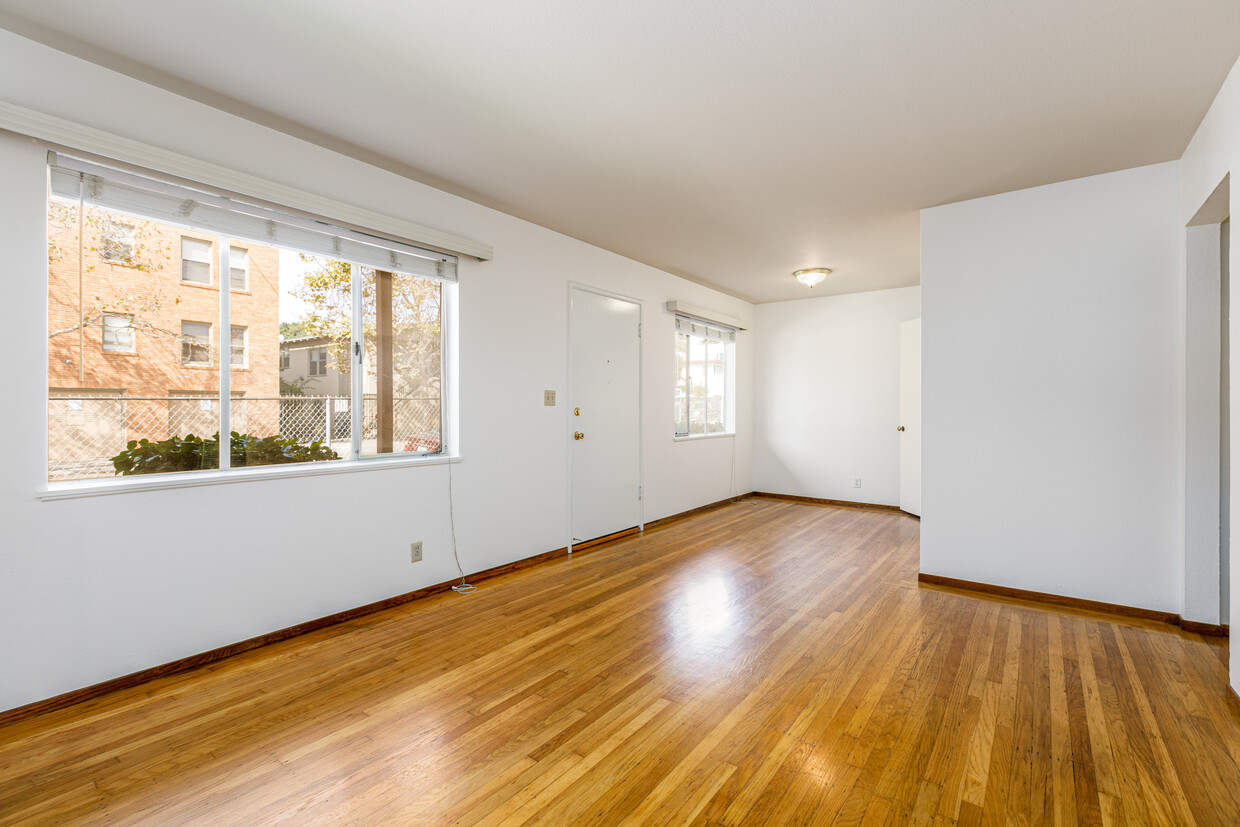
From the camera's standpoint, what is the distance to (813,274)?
5477 millimetres

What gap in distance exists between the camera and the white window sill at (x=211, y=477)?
7.40 ft

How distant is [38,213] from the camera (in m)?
2.17

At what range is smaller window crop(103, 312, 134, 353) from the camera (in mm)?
2398

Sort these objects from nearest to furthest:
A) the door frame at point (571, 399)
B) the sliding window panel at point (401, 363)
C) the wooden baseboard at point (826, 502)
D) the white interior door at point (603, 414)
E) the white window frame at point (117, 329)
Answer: the white window frame at point (117, 329)
the sliding window panel at point (401, 363)
the door frame at point (571, 399)
the white interior door at point (603, 414)
the wooden baseboard at point (826, 502)

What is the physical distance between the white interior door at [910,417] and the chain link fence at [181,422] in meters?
5.04

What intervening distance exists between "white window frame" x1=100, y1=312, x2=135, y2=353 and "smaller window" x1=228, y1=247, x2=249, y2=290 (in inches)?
17.6

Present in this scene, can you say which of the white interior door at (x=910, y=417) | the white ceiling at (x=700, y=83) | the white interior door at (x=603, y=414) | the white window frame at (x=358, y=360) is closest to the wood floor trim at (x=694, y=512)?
the white interior door at (x=603, y=414)

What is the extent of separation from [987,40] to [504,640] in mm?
3392

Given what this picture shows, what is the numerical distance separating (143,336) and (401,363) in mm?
1259

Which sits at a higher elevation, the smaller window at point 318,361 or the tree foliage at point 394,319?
the tree foliage at point 394,319

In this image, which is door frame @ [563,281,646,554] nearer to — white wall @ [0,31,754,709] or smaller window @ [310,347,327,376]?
white wall @ [0,31,754,709]

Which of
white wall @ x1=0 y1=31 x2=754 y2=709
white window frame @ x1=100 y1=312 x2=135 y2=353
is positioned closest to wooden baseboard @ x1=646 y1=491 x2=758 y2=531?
white wall @ x1=0 y1=31 x2=754 y2=709

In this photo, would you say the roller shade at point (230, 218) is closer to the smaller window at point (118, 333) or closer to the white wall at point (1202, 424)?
the smaller window at point (118, 333)

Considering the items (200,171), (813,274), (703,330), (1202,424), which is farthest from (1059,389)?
(200,171)
